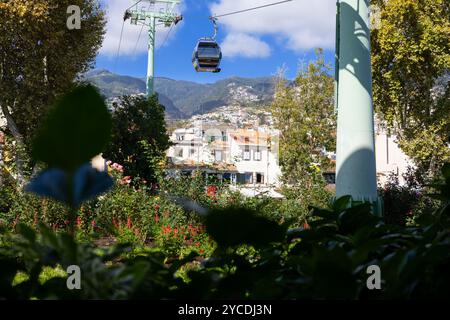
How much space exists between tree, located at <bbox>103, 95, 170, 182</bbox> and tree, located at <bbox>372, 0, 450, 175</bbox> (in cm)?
745

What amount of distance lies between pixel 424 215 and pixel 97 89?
1.99 feet

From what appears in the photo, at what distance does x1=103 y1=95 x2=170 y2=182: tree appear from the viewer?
44.2 feet

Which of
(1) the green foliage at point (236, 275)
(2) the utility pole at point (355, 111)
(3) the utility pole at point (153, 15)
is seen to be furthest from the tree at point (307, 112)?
(1) the green foliage at point (236, 275)

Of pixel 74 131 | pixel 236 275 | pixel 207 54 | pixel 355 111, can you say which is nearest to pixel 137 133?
pixel 207 54

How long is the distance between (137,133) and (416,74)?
9402mm

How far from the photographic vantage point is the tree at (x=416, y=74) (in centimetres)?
1519

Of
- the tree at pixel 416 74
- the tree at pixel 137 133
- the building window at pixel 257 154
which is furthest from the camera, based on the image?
the building window at pixel 257 154

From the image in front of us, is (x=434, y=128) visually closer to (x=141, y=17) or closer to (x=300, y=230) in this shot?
(x=141, y=17)

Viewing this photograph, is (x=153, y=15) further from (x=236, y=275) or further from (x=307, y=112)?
(x=236, y=275)

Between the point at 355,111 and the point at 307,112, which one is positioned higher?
the point at 307,112

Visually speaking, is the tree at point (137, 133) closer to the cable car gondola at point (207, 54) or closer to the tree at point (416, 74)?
the cable car gondola at point (207, 54)

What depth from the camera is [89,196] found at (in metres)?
0.44

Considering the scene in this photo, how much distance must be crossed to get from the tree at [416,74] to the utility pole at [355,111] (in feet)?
36.3

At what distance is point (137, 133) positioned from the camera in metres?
14.0
